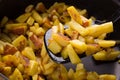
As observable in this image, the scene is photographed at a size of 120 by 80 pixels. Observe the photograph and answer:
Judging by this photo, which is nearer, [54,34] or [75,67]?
[54,34]

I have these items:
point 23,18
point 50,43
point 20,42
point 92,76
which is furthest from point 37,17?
point 92,76

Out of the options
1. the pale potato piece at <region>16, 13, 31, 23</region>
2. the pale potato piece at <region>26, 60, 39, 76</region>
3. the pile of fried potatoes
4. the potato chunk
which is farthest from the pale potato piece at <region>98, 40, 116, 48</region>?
the pale potato piece at <region>16, 13, 31, 23</region>

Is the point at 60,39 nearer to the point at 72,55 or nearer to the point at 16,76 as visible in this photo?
the point at 72,55

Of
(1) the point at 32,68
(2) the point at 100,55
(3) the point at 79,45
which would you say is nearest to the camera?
(3) the point at 79,45

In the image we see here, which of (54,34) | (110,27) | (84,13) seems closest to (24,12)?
(84,13)

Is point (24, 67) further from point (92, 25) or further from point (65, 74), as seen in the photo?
point (92, 25)

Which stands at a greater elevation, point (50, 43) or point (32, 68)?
point (50, 43)

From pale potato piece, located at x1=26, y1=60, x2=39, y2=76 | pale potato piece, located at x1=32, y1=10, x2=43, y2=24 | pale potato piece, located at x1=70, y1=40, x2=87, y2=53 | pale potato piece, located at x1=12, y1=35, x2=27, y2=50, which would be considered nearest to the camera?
pale potato piece, located at x1=70, y1=40, x2=87, y2=53

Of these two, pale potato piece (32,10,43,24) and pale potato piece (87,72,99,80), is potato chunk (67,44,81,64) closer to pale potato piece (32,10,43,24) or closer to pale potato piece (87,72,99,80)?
pale potato piece (87,72,99,80)

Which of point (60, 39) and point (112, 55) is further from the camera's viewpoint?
point (112, 55)
